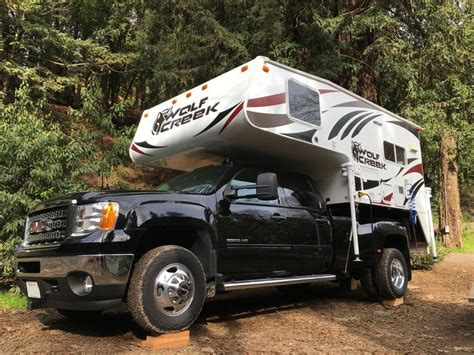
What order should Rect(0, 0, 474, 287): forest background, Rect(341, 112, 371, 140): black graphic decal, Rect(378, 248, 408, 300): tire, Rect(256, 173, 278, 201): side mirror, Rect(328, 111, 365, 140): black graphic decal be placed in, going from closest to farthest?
Rect(256, 173, 278, 201): side mirror → Rect(328, 111, 365, 140): black graphic decal → Rect(341, 112, 371, 140): black graphic decal → Rect(0, 0, 474, 287): forest background → Rect(378, 248, 408, 300): tire

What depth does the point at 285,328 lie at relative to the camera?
6.17 m

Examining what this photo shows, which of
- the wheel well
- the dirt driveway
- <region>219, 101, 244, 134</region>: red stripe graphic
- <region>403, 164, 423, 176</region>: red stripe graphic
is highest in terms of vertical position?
<region>219, 101, 244, 134</region>: red stripe graphic

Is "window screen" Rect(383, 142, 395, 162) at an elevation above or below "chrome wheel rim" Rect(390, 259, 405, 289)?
above

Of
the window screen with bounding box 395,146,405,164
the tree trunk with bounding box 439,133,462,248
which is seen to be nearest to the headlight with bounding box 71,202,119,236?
the window screen with bounding box 395,146,405,164

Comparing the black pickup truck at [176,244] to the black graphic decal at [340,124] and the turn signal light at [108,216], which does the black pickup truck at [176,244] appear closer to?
the turn signal light at [108,216]

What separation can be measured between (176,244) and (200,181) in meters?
1.00

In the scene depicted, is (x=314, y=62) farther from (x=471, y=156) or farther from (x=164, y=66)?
(x=471, y=156)

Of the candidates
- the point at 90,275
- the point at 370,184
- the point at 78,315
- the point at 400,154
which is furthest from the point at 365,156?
the point at 90,275

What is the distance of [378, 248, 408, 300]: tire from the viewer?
27.0 feet

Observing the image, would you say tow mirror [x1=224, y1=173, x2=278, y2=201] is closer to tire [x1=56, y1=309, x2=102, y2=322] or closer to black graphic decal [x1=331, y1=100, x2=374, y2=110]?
tire [x1=56, y1=309, x2=102, y2=322]

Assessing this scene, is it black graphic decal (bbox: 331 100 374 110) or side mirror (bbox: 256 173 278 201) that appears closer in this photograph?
side mirror (bbox: 256 173 278 201)

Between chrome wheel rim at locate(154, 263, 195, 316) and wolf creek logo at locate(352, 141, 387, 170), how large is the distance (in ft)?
12.4

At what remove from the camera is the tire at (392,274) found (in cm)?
823

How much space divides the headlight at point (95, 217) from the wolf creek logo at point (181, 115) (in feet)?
7.24
